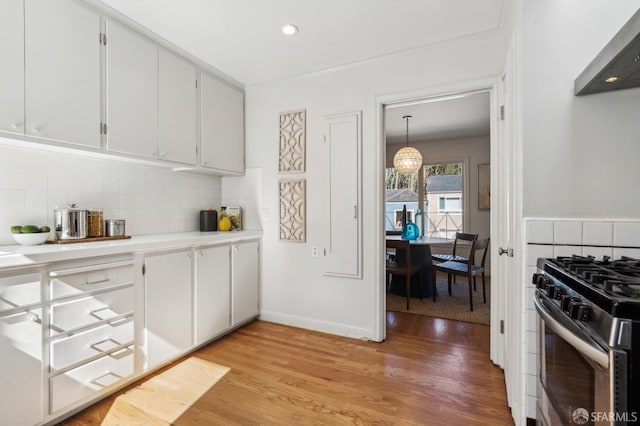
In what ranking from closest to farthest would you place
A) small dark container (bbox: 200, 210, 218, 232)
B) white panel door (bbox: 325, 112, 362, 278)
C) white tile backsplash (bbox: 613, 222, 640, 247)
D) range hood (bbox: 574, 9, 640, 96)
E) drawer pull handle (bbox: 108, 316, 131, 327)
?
range hood (bbox: 574, 9, 640, 96) < white tile backsplash (bbox: 613, 222, 640, 247) < drawer pull handle (bbox: 108, 316, 131, 327) < white panel door (bbox: 325, 112, 362, 278) < small dark container (bbox: 200, 210, 218, 232)

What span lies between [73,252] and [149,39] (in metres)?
1.66

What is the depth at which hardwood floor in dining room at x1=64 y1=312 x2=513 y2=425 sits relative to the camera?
1668mm

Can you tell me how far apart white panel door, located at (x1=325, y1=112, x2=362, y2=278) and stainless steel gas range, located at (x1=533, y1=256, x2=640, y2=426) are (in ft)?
5.04

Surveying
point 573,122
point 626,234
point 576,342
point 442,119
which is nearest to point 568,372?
point 576,342

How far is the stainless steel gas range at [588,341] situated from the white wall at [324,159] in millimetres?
1496

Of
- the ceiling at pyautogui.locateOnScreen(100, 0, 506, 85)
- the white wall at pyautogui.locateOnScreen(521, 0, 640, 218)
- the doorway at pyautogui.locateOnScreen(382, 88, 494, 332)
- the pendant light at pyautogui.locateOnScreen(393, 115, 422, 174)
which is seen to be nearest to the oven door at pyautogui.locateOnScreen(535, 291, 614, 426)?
the white wall at pyautogui.locateOnScreen(521, 0, 640, 218)

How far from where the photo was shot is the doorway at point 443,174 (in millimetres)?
4828

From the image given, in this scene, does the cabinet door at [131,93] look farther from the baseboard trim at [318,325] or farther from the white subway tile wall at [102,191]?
the baseboard trim at [318,325]

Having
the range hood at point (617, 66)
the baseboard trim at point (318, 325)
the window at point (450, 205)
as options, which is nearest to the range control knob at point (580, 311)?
the range hood at point (617, 66)

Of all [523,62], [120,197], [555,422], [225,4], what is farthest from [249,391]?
[225,4]

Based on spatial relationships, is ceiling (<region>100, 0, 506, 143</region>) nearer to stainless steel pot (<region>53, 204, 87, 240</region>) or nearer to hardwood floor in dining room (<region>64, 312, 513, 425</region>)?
stainless steel pot (<region>53, 204, 87, 240</region>)

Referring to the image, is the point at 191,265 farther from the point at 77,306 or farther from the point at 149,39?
the point at 149,39

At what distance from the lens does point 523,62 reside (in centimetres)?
142

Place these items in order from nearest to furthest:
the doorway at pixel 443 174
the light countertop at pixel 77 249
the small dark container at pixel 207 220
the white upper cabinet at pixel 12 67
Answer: the light countertop at pixel 77 249 → the white upper cabinet at pixel 12 67 → the small dark container at pixel 207 220 → the doorway at pixel 443 174
